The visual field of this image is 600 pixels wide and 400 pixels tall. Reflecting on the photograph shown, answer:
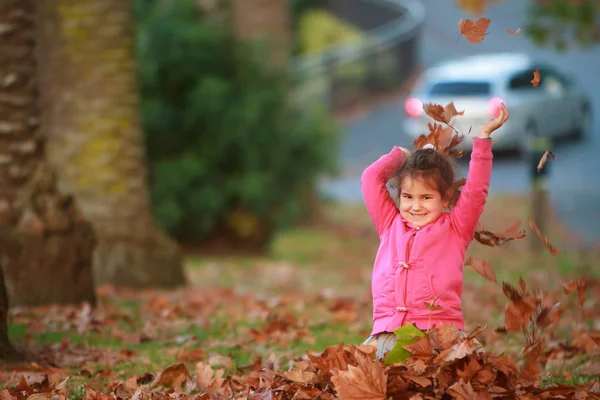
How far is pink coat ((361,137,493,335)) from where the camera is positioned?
178 inches

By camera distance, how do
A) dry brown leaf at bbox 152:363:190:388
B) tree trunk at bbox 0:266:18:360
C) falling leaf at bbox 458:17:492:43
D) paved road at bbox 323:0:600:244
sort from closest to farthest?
falling leaf at bbox 458:17:492:43 < dry brown leaf at bbox 152:363:190:388 < tree trunk at bbox 0:266:18:360 < paved road at bbox 323:0:600:244

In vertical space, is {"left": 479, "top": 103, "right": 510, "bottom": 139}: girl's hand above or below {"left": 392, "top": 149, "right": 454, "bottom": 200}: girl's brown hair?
above

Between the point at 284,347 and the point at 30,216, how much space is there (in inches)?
88.2

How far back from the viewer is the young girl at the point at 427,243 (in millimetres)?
4531

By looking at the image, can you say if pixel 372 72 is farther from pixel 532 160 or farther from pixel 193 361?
pixel 193 361

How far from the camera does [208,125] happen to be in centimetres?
1419

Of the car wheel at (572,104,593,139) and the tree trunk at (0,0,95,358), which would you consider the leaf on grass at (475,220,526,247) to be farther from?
the car wheel at (572,104,593,139)

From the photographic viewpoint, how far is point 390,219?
4824 mm

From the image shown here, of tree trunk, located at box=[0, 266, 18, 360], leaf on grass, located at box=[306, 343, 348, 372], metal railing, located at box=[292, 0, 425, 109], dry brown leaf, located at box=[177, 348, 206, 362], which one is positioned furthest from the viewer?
metal railing, located at box=[292, 0, 425, 109]

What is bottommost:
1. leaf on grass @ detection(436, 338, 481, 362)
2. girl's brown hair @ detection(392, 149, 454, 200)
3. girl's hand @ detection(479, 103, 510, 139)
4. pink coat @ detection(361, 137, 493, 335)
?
leaf on grass @ detection(436, 338, 481, 362)

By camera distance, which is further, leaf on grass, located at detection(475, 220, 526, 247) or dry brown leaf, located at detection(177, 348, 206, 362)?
dry brown leaf, located at detection(177, 348, 206, 362)

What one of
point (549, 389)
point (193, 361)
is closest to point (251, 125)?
point (193, 361)

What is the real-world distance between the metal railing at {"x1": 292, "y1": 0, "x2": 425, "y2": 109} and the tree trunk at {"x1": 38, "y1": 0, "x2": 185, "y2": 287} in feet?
62.6

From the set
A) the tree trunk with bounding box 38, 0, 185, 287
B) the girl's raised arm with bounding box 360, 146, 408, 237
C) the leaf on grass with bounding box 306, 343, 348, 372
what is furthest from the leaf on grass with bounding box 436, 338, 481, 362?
the tree trunk with bounding box 38, 0, 185, 287
